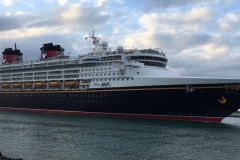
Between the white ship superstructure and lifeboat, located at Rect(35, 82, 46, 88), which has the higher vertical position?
the white ship superstructure

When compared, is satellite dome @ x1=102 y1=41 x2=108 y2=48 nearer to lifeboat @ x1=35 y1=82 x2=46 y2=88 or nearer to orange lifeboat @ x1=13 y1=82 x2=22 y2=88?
lifeboat @ x1=35 y1=82 x2=46 y2=88

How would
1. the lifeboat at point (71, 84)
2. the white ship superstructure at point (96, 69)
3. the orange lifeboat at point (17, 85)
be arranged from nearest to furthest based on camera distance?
1. the white ship superstructure at point (96, 69)
2. the lifeboat at point (71, 84)
3. the orange lifeboat at point (17, 85)

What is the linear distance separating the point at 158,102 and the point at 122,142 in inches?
557

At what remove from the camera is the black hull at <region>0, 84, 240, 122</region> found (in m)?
33.8

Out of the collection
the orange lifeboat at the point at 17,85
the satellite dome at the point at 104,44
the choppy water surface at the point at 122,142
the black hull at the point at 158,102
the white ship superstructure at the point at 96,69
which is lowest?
the choppy water surface at the point at 122,142

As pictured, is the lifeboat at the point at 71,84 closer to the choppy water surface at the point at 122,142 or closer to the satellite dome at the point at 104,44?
the satellite dome at the point at 104,44

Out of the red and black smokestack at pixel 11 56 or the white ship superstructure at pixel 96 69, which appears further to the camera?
the red and black smokestack at pixel 11 56

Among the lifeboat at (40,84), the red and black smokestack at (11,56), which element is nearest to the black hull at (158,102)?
the lifeboat at (40,84)

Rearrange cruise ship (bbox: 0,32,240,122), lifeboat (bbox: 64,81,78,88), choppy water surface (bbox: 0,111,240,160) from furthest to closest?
lifeboat (bbox: 64,81,78,88) < cruise ship (bbox: 0,32,240,122) < choppy water surface (bbox: 0,111,240,160)

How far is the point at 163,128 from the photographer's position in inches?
1193

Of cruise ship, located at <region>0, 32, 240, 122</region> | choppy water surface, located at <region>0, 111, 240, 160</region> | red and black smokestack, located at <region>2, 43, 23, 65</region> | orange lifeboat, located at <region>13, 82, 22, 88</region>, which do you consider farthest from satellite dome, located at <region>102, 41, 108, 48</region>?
red and black smokestack, located at <region>2, 43, 23, 65</region>

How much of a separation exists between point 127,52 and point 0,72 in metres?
34.1

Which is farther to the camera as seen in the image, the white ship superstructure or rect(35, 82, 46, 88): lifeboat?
rect(35, 82, 46, 88): lifeboat

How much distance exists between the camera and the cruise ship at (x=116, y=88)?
34406 millimetres
